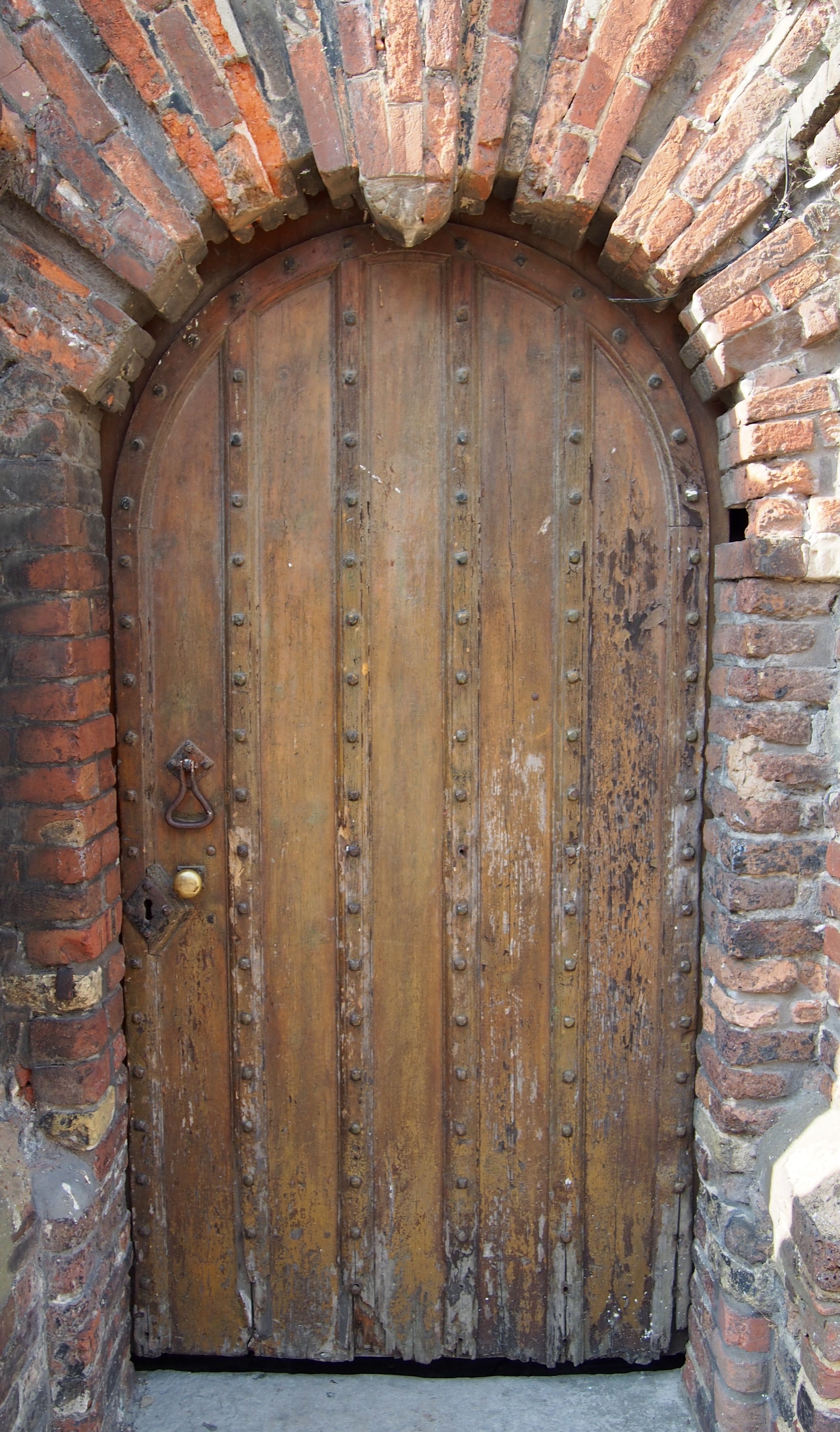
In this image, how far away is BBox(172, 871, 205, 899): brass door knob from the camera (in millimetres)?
1944

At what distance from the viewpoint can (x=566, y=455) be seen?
192 cm

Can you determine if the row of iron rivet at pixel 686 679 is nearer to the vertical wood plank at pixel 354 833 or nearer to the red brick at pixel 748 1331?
the red brick at pixel 748 1331

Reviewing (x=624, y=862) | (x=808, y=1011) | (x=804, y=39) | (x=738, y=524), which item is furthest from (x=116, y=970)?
(x=804, y=39)

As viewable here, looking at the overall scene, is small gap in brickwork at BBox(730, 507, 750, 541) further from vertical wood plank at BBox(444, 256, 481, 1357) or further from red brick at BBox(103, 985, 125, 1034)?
red brick at BBox(103, 985, 125, 1034)

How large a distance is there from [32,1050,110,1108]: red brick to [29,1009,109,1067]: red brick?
1 cm

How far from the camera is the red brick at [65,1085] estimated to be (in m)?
1.82

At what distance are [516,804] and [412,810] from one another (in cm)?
23

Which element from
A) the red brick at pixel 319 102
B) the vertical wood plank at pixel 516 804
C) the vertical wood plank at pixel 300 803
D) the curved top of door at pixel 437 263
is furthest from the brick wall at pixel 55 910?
the vertical wood plank at pixel 516 804

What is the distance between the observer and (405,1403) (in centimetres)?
201

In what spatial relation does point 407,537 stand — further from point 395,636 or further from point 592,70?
point 592,70

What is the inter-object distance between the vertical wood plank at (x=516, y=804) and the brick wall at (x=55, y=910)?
32.3 inches

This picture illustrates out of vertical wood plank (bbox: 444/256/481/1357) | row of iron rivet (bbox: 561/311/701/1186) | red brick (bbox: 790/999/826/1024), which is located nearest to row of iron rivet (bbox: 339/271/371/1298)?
vertical wood plank (bbox: 444/256/481/1357)

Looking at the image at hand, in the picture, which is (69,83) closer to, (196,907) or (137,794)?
(137,794)

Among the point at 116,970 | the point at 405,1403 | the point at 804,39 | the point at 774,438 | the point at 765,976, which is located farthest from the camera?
the point at 405,1403
